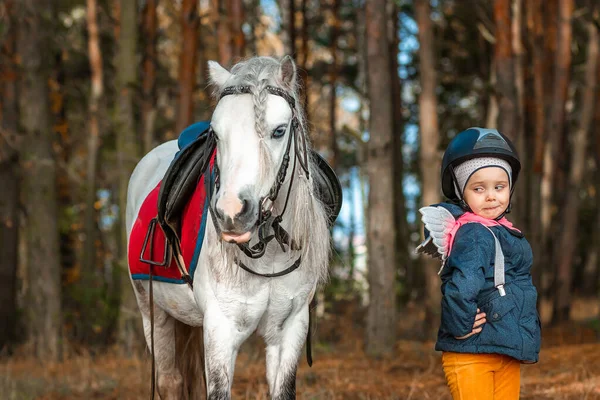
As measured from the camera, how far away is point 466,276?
3.38 m

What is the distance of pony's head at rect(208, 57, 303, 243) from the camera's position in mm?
3369

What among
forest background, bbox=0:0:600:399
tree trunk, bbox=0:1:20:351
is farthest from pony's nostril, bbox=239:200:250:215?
tree trunk, bbox=0:1:20:351

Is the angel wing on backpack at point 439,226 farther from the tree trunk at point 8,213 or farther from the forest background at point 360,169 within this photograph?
the tree trunk at point 8,213

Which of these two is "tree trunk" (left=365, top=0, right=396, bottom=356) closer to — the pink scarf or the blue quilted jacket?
the pink scarf

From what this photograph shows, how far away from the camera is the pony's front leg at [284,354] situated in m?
4.12

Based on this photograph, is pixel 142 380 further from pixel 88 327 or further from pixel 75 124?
pixel 75 124

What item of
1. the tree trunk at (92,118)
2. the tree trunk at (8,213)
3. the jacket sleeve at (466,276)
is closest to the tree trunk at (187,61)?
the tree trunk at (8,213)

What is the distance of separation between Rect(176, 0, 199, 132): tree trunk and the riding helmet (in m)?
7.07

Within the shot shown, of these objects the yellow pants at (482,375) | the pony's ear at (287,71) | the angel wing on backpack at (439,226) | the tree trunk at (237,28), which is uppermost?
the tree trunk at (237,28)

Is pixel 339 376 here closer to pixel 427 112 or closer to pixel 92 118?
pixel 427 112

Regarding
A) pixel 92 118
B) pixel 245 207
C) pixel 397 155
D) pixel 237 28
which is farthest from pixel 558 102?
pixel 245 207

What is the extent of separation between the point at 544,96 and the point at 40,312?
A: 8414 millimetres

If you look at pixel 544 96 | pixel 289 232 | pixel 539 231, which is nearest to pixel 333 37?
pixel 544 96

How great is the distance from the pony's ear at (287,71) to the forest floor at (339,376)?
263cm
